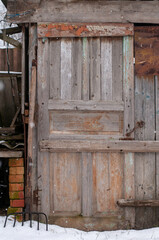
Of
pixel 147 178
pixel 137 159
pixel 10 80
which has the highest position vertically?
pixel 10 80

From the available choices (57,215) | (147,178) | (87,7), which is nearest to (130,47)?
(87,7)

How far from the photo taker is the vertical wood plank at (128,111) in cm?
360

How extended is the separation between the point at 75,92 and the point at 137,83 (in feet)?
3.26

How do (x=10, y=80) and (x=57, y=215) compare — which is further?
(x=10, y=80)

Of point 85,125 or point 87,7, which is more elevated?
point 87,7

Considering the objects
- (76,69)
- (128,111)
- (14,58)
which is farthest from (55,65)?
(14,58)

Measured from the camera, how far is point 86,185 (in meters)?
3.59

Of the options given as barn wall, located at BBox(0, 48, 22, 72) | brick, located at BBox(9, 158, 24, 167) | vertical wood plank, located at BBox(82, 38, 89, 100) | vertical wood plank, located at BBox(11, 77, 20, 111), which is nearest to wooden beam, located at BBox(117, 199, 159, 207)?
brick, located at BBox(9, 158, 24, 167)

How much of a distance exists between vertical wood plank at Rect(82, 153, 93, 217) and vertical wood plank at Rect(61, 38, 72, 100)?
3.26ft

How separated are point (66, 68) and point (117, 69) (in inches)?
31.3

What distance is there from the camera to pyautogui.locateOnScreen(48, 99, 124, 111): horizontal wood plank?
3.57 m

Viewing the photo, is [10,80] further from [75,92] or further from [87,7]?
[87,7]

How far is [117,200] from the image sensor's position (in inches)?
142

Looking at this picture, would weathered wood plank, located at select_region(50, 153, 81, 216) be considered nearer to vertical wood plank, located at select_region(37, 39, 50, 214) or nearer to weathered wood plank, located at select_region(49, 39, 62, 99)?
vertical wood plank, located at select_region(37, 39, 50, 214)
